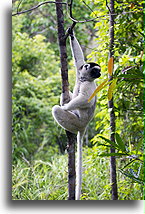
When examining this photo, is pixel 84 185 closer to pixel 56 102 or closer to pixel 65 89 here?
pixel 65 89

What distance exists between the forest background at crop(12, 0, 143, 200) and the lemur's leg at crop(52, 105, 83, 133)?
35cm

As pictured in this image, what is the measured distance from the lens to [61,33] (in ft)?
7.14

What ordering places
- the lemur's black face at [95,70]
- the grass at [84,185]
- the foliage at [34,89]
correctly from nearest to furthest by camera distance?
the lemur's black face at [95,70] → the grass at [84,185] → the foliage at [34,89]

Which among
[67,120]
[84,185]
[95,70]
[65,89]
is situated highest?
[95,70]

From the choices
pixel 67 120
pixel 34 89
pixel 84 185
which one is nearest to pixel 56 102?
pixel 34 89

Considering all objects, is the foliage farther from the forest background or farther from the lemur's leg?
the lemur's leg

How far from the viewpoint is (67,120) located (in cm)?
225

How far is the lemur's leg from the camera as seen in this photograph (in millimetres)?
2244

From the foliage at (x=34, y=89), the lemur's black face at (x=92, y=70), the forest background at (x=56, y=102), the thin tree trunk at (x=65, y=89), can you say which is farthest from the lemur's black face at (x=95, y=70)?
the foliage at (x=34, y=89)

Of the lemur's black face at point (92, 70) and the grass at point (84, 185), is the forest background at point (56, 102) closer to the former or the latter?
the grass at point (84, 185)

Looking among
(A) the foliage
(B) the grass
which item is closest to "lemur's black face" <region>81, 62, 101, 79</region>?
(B) the grass

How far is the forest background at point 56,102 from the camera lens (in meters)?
2.63

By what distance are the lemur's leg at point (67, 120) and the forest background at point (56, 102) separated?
346 millimetres

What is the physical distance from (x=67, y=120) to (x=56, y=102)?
2.13 meters
